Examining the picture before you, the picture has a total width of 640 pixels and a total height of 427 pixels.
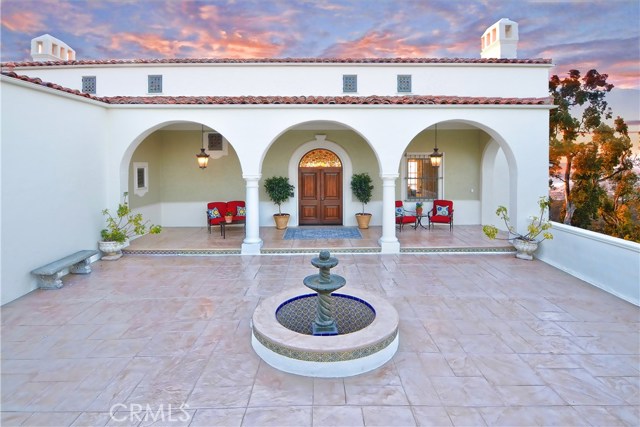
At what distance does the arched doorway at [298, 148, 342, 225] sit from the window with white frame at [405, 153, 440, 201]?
98.6 inches

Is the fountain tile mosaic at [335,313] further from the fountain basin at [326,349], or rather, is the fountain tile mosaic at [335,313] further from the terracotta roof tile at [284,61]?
the terracotta roof tile at [284,61]

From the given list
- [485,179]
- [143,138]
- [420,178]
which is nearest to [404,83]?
[420,178]

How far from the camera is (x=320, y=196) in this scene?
1378 centimetres

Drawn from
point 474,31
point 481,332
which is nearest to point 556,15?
point 474,31

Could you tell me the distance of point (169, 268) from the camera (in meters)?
8.79

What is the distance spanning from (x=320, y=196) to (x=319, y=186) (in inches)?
14.3

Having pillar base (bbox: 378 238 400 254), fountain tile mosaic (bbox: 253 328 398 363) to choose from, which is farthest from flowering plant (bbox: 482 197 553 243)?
fountain tile mosaic (bbox: 253 328 398 363)

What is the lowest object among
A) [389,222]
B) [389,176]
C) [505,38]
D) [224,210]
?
Result: [389,222]

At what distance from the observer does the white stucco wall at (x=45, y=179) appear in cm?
666

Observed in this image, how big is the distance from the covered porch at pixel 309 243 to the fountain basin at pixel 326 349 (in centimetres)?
553

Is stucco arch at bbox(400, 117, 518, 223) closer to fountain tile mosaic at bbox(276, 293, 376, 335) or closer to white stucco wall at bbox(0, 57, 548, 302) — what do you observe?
white stucco wall at bbox(0, 57, 548, 302)

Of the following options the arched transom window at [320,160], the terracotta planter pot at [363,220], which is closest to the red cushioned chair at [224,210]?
the arched transom window at [320,160]

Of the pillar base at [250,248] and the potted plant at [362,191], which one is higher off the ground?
the potted plant at [362,191]

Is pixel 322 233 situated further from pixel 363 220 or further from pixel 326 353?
pixel 326 353
